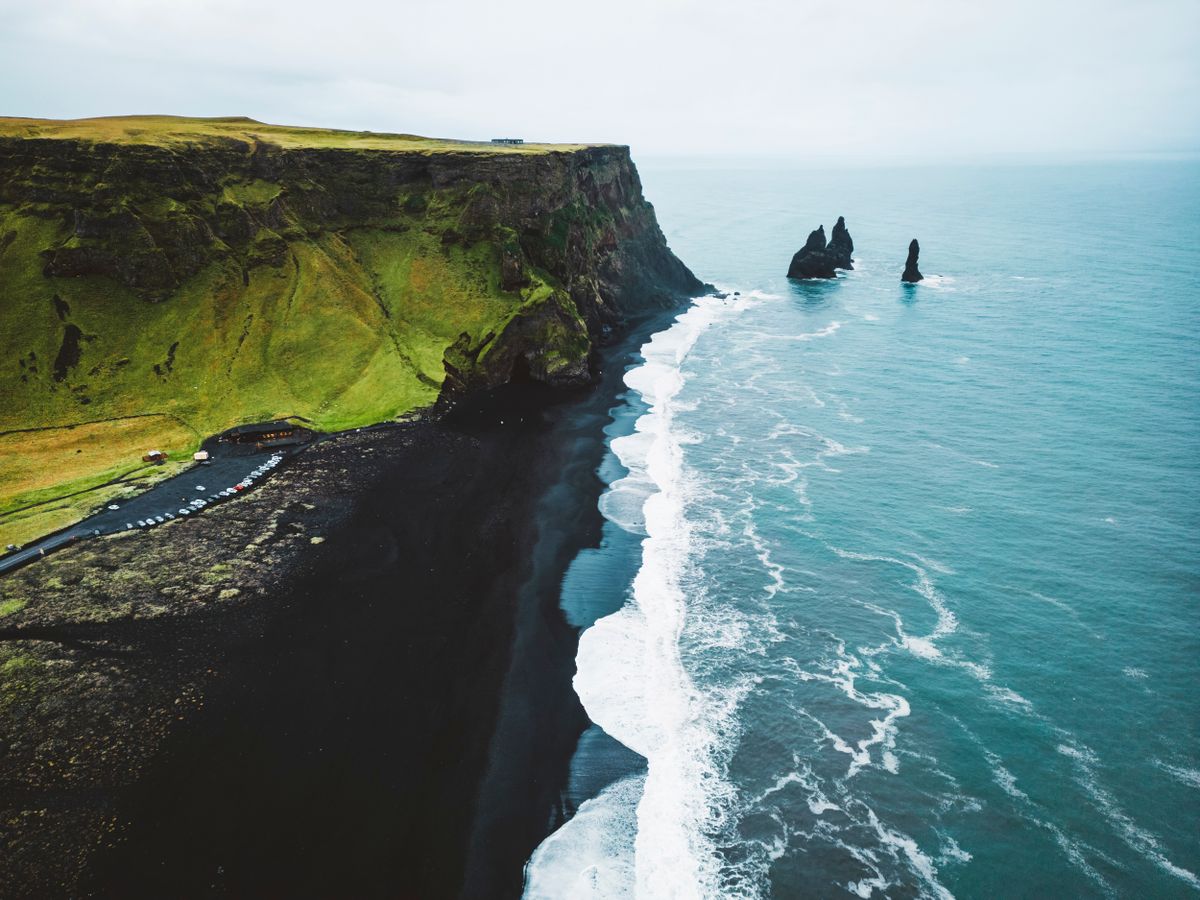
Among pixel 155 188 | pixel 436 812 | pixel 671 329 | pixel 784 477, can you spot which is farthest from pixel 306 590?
pixel 671 329

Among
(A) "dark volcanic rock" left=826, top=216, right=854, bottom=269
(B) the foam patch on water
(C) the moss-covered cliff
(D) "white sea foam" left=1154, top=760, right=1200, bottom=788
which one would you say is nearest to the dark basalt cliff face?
(C) the moss-covered cliff

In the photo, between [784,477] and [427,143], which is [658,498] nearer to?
[784,477]

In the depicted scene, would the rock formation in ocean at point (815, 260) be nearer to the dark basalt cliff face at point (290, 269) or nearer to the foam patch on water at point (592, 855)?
A: the dark basalt cliff face at point (290, 269)

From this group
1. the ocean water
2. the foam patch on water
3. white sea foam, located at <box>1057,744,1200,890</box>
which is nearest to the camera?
the foam patch on water

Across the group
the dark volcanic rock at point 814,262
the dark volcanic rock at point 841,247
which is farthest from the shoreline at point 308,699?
the dark volcanic rock at point 841,247

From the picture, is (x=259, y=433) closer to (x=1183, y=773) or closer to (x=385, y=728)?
(x=385, y=728)

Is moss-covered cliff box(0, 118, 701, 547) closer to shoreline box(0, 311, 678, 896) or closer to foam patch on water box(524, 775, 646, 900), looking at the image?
shoreline box(0, 311, 678, 896)
